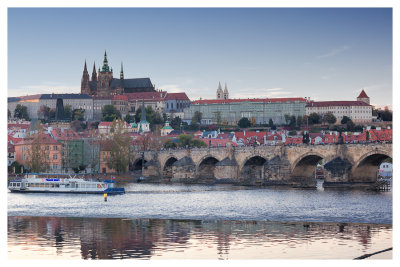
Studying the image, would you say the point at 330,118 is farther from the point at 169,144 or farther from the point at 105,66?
the point at 105,66

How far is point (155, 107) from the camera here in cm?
13600

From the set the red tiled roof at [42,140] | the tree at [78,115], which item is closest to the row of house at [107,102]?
the tree at [78,115]

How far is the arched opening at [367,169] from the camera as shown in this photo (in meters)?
35.7

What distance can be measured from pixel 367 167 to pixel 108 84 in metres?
107

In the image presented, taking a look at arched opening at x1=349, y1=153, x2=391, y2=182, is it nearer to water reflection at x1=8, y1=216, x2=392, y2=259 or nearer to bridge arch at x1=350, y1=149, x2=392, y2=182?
bridge arch at x1=350, y1=149, x2=392, y2=182

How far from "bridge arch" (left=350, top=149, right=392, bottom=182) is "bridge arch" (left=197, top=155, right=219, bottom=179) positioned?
46.7 ft

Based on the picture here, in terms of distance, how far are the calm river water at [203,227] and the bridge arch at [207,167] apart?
17.2 meters

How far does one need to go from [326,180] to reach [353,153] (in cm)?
201

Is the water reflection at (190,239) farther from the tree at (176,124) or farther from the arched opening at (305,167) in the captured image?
the tree at (176,124)

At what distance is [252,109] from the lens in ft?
411

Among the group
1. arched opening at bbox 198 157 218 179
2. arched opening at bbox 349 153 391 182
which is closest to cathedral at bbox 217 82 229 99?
arched opening at bbox 198 157 218 179

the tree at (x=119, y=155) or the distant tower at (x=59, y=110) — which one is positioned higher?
the distant tower at (x=59, y=110)
